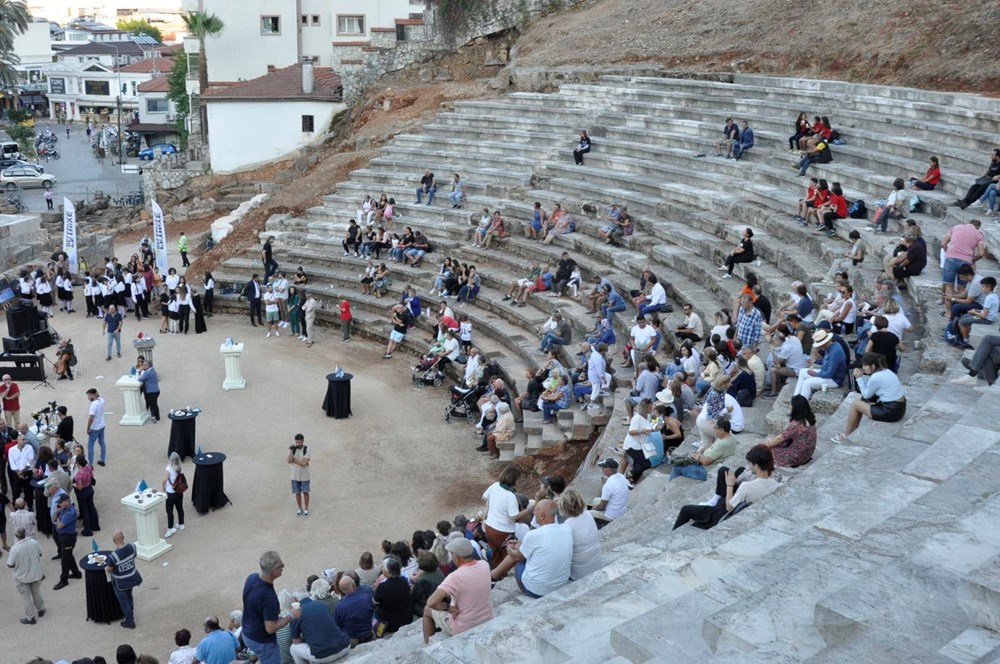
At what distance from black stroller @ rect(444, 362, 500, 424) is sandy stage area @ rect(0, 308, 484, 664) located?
0.24 m

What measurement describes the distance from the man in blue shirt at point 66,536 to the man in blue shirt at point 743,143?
51.5 ft

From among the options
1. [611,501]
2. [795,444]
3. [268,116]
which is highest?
[268,116]

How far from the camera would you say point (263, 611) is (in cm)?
940

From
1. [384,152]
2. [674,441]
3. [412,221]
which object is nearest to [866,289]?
[674,441]

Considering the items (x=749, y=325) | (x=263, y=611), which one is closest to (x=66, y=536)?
(x=263, y=611)

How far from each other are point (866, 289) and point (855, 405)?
211 inches

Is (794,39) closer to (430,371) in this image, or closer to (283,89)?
(430,371)

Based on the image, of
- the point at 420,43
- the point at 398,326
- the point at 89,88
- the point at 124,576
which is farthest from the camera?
the point at 89,88

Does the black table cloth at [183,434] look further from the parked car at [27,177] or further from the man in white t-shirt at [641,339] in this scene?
the parked car at [27,177]

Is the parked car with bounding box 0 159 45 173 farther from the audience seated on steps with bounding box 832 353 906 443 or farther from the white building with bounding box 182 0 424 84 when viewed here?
the audience seated on steps with bounding box 832 353 906 443

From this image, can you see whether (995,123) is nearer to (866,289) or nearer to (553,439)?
(866,289)

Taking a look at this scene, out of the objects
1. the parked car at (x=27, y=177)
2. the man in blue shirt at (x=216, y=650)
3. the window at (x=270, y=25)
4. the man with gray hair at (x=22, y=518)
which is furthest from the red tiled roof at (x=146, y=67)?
the man in blue shirt at (x=216, y=650)

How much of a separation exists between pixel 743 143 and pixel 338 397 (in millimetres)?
10703

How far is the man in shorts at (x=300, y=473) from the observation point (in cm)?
1494
